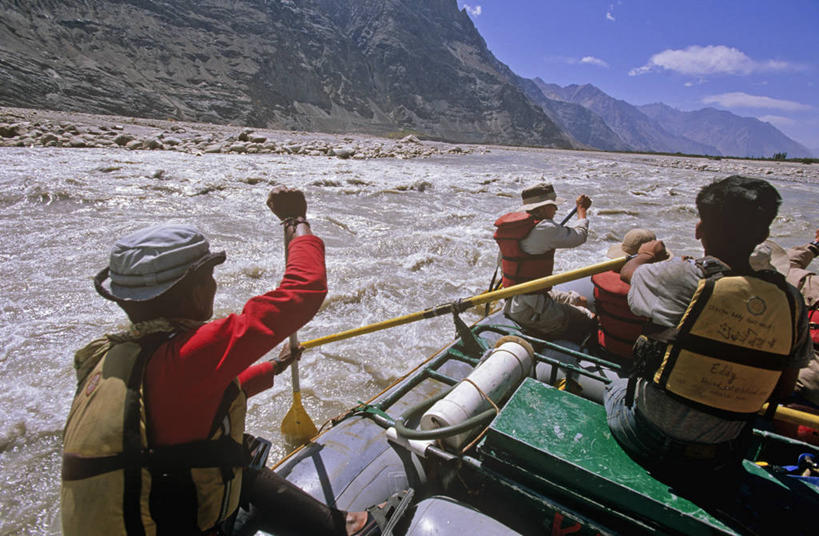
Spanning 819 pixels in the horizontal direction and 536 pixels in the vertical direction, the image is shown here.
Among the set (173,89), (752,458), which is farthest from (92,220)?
(173,89)

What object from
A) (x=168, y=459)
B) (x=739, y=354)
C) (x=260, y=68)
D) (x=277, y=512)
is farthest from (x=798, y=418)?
(x=260, y=68)

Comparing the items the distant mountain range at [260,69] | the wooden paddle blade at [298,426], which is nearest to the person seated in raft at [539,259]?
the wooden paddle blade at [298,426]

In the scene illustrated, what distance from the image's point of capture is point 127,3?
65.3 metres

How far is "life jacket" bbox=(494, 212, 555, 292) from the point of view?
393 cm

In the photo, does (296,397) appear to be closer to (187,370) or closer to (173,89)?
(187,370)

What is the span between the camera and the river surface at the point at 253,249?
13.3 ft

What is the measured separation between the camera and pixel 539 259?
156 inches

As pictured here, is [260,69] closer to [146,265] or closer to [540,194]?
[540,194]

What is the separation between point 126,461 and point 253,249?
7681 millimetres

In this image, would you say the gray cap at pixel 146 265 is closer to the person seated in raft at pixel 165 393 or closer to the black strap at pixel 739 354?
the person seated in raft at pixel 165 393

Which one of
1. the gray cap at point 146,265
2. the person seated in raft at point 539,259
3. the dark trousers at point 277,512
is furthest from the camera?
the person seated in raft at point 539,259

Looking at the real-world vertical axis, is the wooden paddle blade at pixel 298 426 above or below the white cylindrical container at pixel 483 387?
below

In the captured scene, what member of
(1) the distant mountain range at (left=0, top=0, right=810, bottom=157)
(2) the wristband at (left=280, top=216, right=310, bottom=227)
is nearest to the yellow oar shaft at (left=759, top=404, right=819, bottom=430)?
(2) the wristband at (left=280, top=216, right=310, bottom=227)

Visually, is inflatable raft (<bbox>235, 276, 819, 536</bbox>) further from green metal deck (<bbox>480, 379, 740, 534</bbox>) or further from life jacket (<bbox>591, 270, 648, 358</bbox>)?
life jacket (<bbox>591, 270, 648, 358</bbox>)
